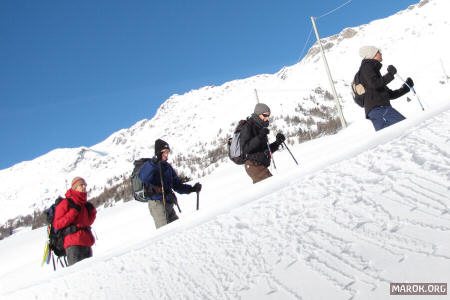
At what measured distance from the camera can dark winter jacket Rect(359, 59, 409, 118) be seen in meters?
3.17

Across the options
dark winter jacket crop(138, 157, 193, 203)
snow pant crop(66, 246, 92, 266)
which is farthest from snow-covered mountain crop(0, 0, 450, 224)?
snow pant crop(66, 246, 92, 266)

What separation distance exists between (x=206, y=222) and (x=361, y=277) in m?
0.98

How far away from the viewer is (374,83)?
315 cm

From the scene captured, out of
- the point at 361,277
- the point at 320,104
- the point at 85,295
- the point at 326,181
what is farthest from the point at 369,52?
the point at 320,104

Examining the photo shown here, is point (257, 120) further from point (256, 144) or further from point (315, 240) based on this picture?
point (315, 240)

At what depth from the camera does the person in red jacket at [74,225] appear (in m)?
3.09

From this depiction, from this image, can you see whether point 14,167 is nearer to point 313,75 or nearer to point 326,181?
point 313,75

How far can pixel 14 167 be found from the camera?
160375 millimetres

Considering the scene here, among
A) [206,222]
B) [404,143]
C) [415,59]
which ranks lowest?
[206,222]
